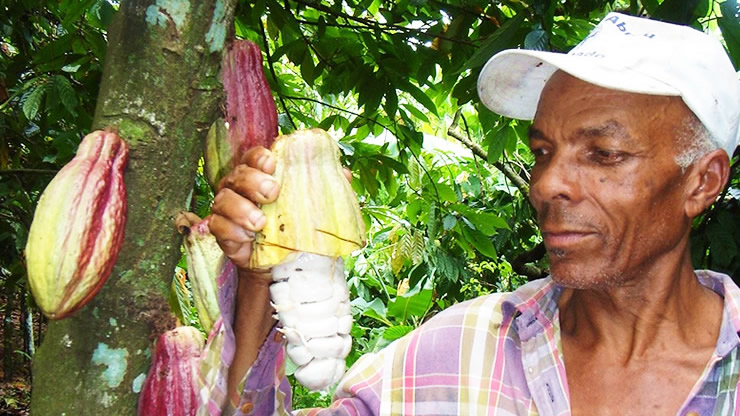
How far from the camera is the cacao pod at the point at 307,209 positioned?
2.72 feet

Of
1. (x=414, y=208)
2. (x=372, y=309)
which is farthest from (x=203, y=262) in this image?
(x=372, y=309)

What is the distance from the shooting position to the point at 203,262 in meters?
1.02

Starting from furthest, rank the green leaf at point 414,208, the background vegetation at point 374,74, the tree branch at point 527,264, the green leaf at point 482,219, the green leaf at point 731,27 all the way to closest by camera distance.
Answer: the tree branch at point 527,264 → the green leaf at point 414,208 → the green leaf at point 482,219 → the background vegetation at point 374,74 → the green leaf at point 731,27

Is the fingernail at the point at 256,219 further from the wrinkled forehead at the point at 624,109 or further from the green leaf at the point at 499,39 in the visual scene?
the green leaf at the point at 499,39

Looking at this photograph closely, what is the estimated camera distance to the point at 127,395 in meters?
0.84

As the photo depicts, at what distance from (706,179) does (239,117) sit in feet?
Result: 2.52

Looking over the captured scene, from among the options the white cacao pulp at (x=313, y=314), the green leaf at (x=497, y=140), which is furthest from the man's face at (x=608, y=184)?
the green leaf at (x=497, y=140)

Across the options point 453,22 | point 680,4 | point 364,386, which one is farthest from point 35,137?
point 680,4

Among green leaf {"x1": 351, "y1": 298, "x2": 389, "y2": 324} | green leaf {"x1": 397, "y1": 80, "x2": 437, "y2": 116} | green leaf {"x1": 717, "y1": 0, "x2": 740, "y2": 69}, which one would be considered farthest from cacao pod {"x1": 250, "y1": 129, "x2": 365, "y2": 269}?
green leaf {"x1": 351, "y1": 298, "x2": 389, "y2": 324}

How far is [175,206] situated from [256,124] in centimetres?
18

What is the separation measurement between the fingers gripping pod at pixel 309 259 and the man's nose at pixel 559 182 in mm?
391

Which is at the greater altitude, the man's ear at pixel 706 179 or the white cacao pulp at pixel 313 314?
the man's ear at pixel 706 179

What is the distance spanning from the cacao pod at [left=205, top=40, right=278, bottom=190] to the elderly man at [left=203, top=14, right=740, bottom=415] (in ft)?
0.55

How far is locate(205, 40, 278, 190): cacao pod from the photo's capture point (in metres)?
0.95
